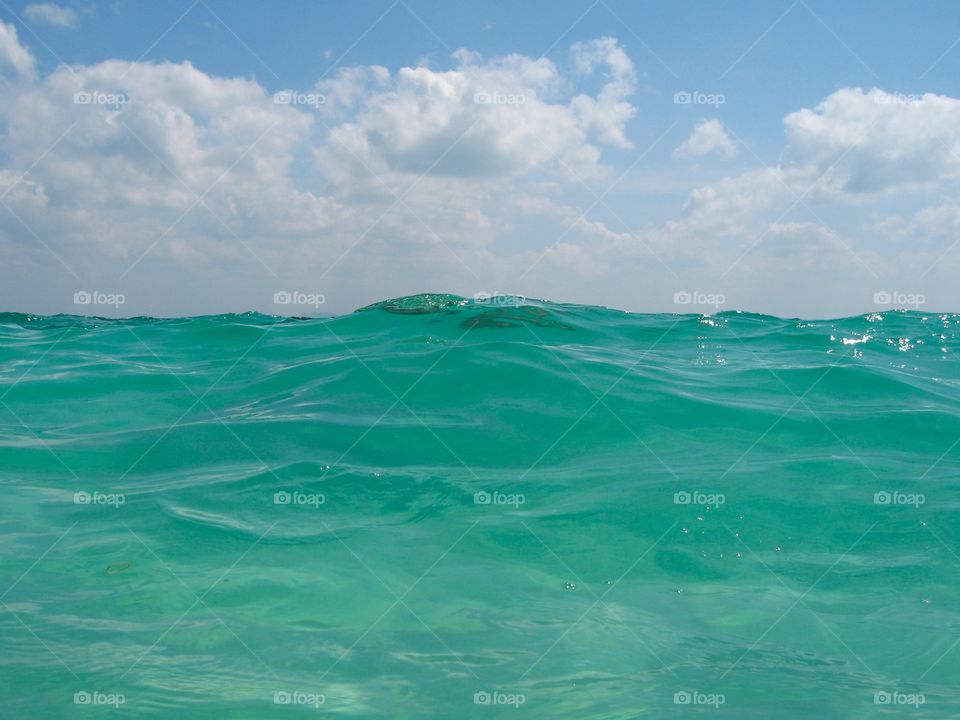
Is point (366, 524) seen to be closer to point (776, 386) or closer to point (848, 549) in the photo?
point (848, 549)

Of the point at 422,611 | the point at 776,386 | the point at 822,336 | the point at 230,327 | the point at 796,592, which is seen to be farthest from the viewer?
the point at 822,336

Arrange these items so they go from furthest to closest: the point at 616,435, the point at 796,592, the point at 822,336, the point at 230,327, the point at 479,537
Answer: the point at 822,336 → the point at 230,327 → the point at 616,435 → the point at 479,537 → the point at 796,592

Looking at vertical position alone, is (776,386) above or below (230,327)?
below

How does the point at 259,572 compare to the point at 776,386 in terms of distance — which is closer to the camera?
the point at 259,572

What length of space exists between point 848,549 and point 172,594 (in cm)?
683

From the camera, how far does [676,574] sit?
657 cm

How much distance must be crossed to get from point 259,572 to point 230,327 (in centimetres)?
1450

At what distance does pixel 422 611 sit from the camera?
5688 mm

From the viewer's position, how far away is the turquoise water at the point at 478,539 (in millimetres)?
4656

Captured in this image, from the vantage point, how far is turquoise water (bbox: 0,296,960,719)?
4.66 meters

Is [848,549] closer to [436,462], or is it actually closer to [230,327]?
[436,462]

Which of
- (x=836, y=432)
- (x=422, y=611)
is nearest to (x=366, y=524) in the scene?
(x=422, y=611)

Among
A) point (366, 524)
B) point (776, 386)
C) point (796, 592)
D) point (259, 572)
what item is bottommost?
point (796, 592)

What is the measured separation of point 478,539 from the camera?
279 inches
